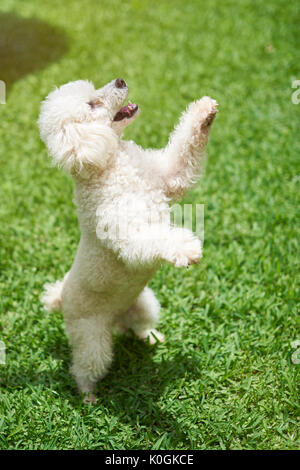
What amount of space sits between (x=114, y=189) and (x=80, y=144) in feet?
0.83

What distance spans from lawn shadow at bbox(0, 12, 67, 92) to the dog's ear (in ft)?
13.4

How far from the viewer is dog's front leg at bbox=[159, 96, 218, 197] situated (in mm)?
2240

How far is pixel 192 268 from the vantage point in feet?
11.5

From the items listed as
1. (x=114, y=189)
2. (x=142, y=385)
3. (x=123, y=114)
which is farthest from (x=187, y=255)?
(x=142, y=385)

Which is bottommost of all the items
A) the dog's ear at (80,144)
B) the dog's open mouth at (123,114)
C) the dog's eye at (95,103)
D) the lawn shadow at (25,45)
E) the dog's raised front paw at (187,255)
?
the dog's raised front paw at (187,255)

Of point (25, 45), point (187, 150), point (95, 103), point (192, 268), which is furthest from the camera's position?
point (25, 45)

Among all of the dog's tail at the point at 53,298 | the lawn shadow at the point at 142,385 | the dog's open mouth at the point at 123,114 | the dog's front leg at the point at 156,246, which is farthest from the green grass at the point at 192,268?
the dog's open mouth at the point at 123,114

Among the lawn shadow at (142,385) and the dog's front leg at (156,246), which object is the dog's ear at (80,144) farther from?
the lawn shadow at (142,385)

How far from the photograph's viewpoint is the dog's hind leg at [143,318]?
287cm

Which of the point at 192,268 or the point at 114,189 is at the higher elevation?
the point at 114,189

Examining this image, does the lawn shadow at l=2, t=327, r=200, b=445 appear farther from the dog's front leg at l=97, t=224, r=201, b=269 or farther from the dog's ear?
the dog's ear

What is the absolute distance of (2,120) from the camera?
17.1 ft

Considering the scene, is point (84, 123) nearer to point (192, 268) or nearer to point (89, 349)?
point (89, 349)

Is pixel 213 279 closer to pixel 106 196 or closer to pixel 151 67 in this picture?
pixel 106 196
